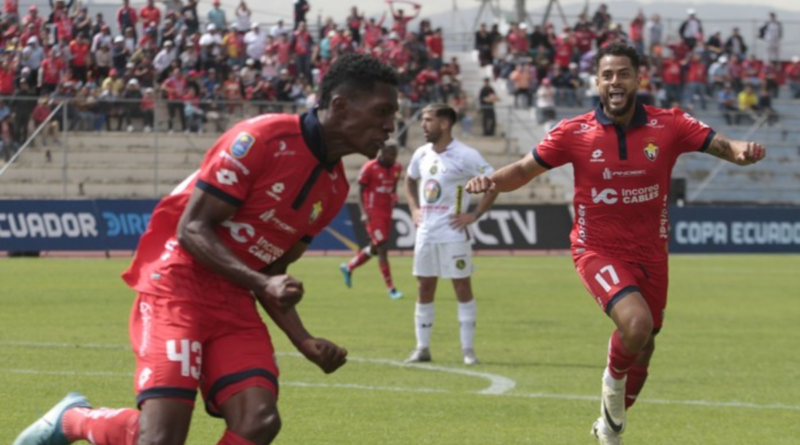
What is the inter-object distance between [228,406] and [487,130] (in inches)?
1298

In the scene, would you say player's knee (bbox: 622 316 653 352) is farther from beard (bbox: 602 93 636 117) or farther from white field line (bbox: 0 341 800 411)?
white field line (bbox: 0 341 800 411)

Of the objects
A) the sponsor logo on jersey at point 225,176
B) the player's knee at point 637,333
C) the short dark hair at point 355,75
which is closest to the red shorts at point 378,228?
the player's knee at point 637,333

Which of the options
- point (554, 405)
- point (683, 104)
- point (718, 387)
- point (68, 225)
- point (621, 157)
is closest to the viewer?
point (621, 157)

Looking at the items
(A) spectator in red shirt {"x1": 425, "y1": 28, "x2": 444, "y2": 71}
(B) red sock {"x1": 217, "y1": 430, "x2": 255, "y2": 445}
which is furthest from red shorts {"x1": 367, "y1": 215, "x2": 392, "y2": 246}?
(A) spectator in red shirt {"x1": 425, "y1": 28, "x2": 444, "y2": 71}

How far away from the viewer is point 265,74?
132 feet

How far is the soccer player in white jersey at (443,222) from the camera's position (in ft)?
47.5

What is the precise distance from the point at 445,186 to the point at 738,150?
19.1 ft

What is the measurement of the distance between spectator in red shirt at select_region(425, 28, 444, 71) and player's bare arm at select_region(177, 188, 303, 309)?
3768 centimetres

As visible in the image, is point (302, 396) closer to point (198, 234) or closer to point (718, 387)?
point (718, 387)

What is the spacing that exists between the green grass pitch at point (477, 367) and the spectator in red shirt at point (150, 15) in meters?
16.3

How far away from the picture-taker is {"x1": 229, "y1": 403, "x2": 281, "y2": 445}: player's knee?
6.25 metres

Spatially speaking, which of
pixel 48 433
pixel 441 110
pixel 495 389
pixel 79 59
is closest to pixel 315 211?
pixel 48 433

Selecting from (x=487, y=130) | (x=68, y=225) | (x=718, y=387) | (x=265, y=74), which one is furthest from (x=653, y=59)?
(x=718, y=387)

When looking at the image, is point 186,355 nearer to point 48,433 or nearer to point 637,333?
point 48,433
